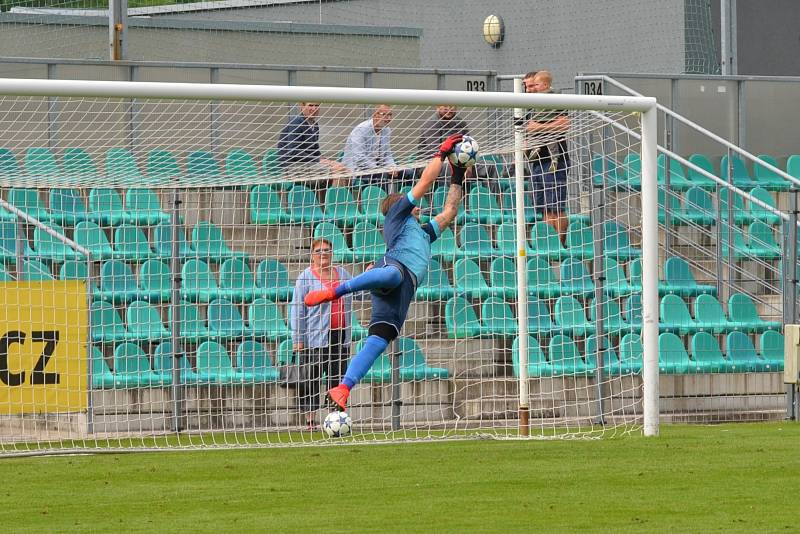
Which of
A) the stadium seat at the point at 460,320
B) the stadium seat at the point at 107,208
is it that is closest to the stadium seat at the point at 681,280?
the stadium seat at the point at 460,320

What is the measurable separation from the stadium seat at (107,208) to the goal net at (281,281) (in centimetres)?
3

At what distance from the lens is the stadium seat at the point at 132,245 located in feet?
39.8

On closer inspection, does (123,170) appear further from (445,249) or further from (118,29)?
(445,249)

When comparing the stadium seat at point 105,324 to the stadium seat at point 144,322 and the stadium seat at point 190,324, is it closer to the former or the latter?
the stadium seat at point 144,322

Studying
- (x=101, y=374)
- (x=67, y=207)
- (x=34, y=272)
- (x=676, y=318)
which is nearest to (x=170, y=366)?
(x=101, y=374)

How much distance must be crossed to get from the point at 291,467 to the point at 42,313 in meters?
3.37

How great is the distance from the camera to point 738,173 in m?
16.2

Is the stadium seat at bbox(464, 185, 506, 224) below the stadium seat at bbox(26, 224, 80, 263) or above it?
above

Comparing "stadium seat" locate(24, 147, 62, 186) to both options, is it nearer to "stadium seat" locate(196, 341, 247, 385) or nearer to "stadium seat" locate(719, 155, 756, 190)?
"stadium seat" locate(196, 341, 247, 385)

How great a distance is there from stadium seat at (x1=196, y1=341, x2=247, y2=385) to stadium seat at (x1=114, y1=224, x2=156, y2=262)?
0.97 m

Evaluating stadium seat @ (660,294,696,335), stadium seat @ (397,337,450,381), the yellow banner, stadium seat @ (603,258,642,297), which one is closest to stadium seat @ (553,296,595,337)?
stadium seat @ (603,258,642,297)

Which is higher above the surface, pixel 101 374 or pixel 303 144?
pixel 303 144

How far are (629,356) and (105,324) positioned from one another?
4.39 m

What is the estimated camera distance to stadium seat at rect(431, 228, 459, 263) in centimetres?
1269
